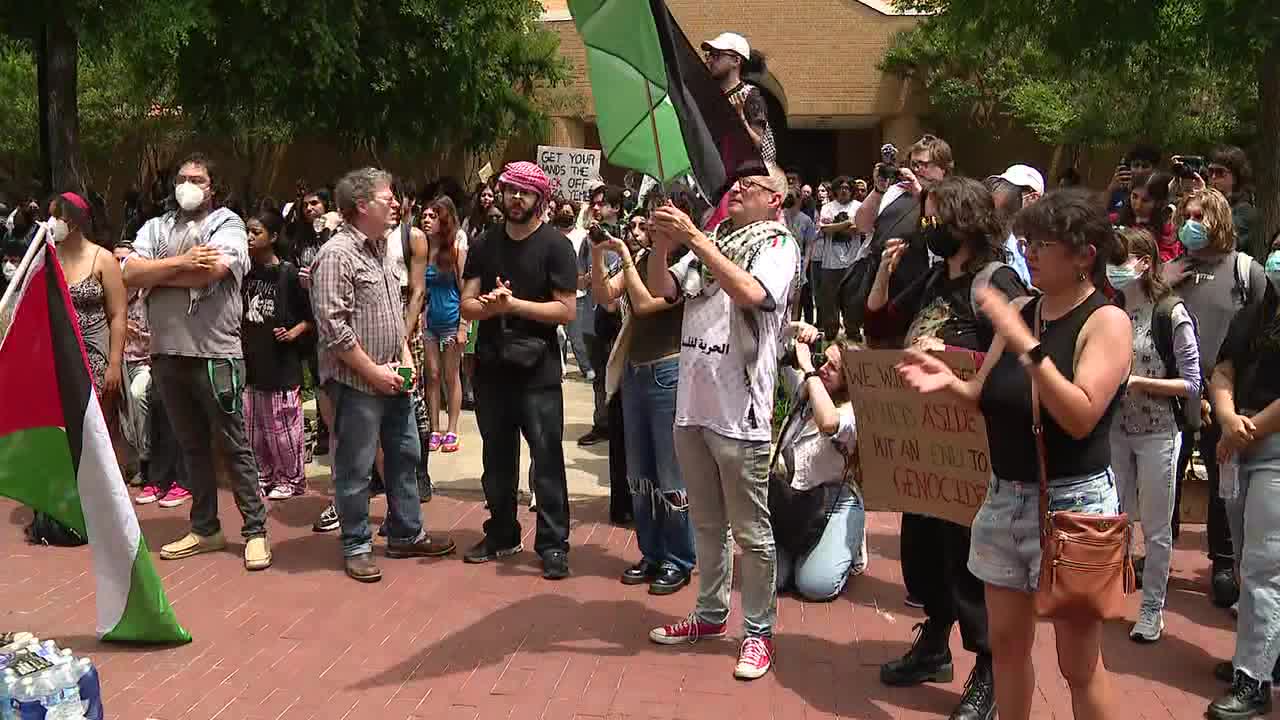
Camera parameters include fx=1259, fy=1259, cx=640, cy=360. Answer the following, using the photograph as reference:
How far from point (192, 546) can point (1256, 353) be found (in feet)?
18.1

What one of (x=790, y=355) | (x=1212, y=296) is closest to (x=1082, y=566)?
(x=790, y=355)

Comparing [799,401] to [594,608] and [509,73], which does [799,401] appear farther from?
[509,73]

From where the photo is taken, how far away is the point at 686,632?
225 inches

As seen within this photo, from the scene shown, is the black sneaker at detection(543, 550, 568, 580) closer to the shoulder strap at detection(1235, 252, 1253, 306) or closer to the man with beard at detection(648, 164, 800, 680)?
the man with beard at detection(648, 164, 800, 680)

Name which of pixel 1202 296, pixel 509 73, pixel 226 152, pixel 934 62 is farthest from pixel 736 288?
pixel 226 152

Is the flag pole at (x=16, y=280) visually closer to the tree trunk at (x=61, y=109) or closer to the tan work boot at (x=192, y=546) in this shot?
the tan work boot at (x=192, y=546)

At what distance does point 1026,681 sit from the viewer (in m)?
4.09

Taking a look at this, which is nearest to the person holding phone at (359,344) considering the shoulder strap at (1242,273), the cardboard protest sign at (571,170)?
the shoulder strap at (1242,273)

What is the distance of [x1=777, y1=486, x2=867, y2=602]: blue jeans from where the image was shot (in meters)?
6.36

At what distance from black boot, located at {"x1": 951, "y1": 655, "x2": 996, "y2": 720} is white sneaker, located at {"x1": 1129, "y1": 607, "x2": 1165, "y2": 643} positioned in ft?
4.25

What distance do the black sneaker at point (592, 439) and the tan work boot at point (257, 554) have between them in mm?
3631

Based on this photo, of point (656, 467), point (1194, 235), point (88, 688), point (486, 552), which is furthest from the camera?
point (486, 552)

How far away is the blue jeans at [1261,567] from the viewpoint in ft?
16.0

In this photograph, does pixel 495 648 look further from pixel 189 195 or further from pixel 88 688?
pixel 189 195
